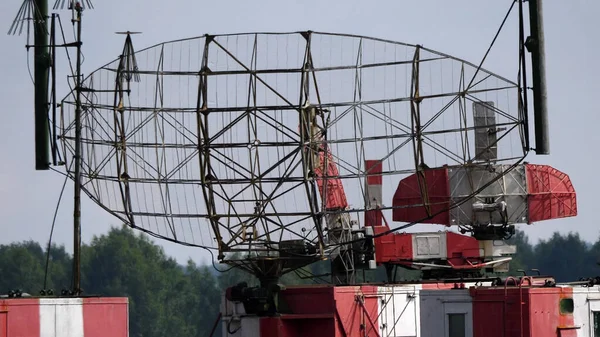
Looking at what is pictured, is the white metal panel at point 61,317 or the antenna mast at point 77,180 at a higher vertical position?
the antenna mast at point 77,180

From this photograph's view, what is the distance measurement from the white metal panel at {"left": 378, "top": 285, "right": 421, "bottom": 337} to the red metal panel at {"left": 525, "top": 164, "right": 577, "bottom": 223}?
7.63 meters

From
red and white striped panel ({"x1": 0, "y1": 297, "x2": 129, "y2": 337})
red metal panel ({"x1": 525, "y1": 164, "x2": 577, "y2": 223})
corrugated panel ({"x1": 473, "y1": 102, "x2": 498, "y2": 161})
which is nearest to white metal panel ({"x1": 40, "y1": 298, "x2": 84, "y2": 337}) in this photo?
red and white striped panel ({"x1": 0, "y1": 297, "x2": 129, "y2": 337})

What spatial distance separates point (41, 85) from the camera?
50.9 meters

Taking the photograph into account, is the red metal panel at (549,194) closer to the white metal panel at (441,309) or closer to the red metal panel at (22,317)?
the white metal panel at (441,309)

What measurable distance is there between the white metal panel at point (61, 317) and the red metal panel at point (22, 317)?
0.56 ft

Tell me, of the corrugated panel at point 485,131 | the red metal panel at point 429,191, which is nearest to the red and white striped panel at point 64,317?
the red metal panel at point 429,191

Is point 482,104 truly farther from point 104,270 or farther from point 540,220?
point 104,270

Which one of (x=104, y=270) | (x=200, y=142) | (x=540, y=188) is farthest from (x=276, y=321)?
(x=104, y=270)

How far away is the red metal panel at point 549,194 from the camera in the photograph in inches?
2308

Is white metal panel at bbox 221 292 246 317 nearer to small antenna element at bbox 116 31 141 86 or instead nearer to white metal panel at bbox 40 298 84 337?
small antenna element at bbox 116 31 141 86

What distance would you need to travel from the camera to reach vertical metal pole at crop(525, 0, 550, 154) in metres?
46.4

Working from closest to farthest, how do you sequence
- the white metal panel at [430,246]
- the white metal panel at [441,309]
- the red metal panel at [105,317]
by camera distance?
1. the white metal panel at [441,309]
2. the red metal panel at [105,317]
3. the white metal panel at [430,246]

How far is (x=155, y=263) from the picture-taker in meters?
140

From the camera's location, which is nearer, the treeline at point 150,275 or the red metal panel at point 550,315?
the red metal panel at point 550,315
